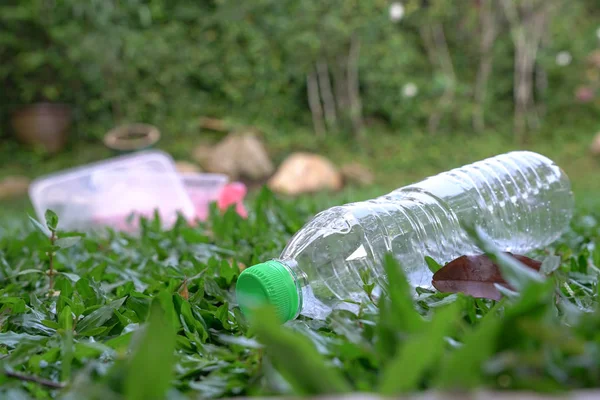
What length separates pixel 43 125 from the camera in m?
7.76

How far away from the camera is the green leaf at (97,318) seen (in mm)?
849

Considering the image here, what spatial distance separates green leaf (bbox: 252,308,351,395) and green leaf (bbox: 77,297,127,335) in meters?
0.46

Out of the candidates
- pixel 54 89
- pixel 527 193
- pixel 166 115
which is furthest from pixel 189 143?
pixel 527 193

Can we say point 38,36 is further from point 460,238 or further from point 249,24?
point 460,238

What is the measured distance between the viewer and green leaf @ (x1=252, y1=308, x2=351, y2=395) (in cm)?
45

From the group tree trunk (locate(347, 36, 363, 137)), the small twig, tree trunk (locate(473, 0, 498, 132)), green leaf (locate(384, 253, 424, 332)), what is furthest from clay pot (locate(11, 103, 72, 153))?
green leaf (locate(384, 253, 424, 332))

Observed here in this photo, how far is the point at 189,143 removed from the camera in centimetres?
800

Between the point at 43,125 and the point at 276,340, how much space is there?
804 cm

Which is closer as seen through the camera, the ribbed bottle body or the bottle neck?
the bottle neck

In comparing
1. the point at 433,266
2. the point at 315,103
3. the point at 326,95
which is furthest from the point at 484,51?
the point at 433,266

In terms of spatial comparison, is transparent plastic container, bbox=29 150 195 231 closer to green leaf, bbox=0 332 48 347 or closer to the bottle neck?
the bottle neck

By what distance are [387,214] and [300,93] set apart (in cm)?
786

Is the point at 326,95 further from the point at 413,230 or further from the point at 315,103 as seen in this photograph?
the point at 413,230

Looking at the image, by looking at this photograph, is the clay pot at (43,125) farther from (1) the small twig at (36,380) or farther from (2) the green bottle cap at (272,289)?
(1) the small twig at (36,380)
